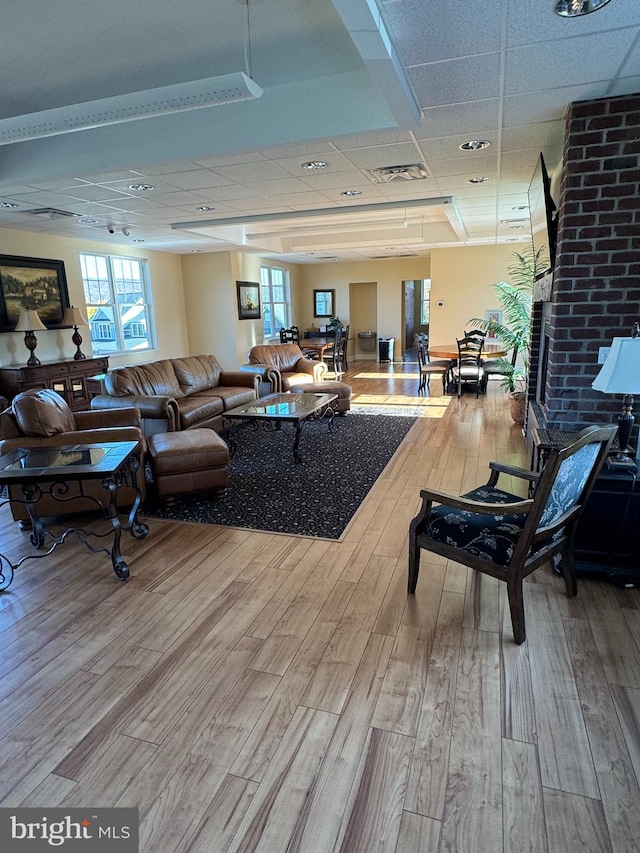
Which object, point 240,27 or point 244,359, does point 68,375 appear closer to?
point 244,359

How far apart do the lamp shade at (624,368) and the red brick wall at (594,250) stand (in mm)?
723

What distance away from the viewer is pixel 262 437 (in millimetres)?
5703

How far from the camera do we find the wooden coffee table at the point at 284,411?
477 centimetres

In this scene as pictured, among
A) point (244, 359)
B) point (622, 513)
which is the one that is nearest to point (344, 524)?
point (622, 513)

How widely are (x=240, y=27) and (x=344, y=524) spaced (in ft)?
9.54

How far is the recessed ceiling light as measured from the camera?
11.3 feet

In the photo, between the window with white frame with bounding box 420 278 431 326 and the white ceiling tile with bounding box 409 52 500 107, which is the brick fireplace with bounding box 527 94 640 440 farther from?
the window with white frame with bounding box 420 278 431 326

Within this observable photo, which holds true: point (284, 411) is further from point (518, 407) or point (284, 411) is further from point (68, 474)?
point (518, 407)

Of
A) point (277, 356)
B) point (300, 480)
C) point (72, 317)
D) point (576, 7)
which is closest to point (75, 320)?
point (72, 317)

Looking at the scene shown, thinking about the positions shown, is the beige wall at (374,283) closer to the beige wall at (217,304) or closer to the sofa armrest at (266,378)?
the beige wall at (217,304)

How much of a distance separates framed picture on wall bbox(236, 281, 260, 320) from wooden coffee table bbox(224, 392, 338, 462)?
14.0ft

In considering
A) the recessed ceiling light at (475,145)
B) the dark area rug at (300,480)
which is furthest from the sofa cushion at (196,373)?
the recessed ceiling light at (475,145)

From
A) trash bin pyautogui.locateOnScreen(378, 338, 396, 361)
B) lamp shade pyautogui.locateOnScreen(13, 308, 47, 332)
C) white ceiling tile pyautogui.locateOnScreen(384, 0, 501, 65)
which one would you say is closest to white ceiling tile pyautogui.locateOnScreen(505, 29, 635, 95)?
white ceiling tile pyautogui.locateOnScreen(384, 0, 501, 65)

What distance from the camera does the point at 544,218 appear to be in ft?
11.0
